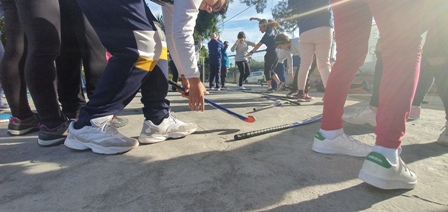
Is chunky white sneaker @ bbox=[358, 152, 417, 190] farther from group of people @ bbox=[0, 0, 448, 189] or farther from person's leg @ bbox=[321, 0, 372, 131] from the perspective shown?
person's leg @ bbox=[321, 0, 372, 131]

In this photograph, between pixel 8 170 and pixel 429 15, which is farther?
pixel 429 15

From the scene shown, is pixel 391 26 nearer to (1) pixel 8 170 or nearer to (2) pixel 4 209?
(2) pixel 4 209

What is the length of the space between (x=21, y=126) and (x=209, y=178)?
5.49 ft

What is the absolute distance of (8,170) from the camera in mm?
1181

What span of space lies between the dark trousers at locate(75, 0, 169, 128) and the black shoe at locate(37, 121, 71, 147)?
241 millimetres

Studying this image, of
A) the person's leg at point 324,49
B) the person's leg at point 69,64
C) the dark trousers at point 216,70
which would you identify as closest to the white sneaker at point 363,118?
the person's leg at point 324,49

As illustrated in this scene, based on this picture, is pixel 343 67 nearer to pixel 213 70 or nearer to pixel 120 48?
pixel 120 48

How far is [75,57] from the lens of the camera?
78.3 inches

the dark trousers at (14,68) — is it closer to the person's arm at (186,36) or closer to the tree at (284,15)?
the person's arm at (186,36)

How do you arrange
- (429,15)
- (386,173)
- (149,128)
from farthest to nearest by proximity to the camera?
(429,15)
(149,128)
(386,173)

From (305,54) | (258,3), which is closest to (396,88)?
(305,54)

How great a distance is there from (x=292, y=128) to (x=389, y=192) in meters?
1.06

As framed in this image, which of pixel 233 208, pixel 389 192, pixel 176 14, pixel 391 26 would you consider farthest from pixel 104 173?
pixel 391 26

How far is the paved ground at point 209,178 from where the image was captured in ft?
2.88
